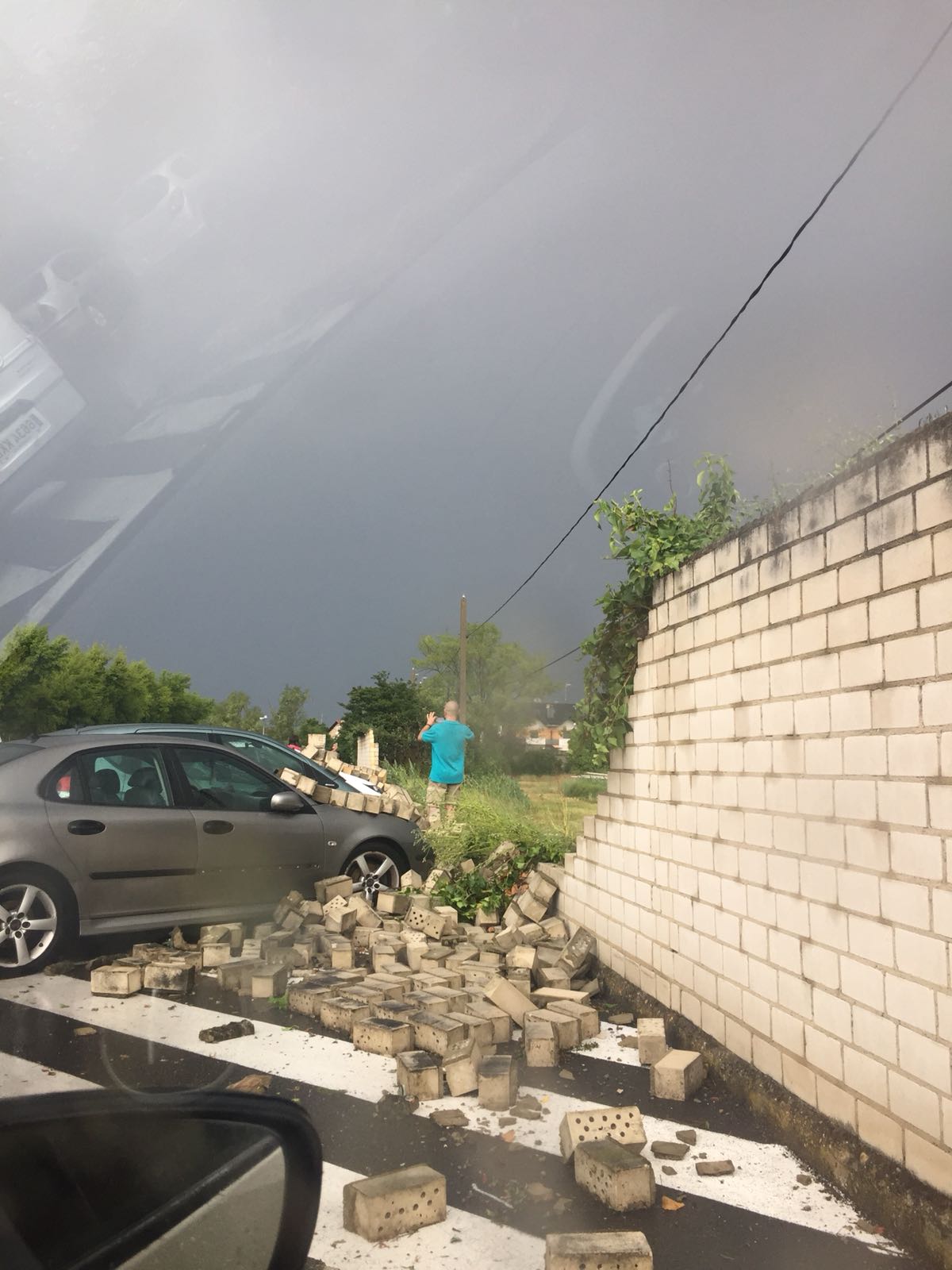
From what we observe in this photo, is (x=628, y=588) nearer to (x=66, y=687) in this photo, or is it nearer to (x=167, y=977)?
(x=167, y=977)

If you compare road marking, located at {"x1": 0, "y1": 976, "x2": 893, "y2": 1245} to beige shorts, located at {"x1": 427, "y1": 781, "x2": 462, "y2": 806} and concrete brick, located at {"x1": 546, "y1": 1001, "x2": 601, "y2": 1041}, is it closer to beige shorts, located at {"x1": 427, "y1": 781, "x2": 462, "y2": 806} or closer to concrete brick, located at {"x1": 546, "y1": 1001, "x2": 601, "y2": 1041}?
concrete brick, located at {"x1": 546, "y1": 1001, "x2": 601, "y2": 1041}

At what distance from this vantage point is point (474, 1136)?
4223 mm

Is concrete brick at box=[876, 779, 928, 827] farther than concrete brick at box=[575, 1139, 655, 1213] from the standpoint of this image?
No

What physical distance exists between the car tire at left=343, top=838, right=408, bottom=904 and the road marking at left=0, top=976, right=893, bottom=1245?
271cm

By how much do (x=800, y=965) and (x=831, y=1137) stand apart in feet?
2.05

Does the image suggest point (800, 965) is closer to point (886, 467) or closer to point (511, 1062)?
point (511, 1062)

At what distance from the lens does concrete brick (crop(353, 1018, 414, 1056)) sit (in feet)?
17.7

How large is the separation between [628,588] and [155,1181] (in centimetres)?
555

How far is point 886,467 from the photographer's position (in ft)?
12.0

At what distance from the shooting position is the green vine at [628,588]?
6328 mm

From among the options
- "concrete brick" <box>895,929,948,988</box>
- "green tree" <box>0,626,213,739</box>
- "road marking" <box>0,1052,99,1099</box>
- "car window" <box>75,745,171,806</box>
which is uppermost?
"green tree" <box>0,626,213,739</box>

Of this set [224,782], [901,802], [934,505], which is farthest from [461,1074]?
[224,782]

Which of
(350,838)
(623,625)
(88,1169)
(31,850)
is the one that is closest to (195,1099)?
→ (88,1169)

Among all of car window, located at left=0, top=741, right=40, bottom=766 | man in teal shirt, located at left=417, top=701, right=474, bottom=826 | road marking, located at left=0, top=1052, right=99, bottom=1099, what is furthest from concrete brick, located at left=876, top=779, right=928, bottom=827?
man in teal shirt, located at left=417, top=701, right=474, bottom=826
